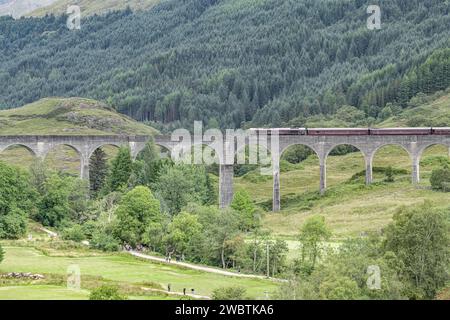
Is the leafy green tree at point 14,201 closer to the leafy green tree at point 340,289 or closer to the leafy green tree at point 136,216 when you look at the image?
the leafy green tree at point 136,216

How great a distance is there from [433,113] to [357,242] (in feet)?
352

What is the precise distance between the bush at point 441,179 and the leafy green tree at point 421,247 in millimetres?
44433

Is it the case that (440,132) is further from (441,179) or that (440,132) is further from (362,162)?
(362,162)

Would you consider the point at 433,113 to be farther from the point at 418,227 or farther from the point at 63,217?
the point at 418,227

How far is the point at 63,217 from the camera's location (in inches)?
4122

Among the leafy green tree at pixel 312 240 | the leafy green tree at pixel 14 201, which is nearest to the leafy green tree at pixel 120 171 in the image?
the leafy green tree at pixel 14 201

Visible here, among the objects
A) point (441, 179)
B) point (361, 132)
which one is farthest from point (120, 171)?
point (441, 179)

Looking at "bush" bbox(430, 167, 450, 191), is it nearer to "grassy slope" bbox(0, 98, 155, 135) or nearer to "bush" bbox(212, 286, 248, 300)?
"bush" bbox(212, 286, 248, 300)

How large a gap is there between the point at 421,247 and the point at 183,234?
1050 inches

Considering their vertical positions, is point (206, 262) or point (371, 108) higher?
point (371, 108)

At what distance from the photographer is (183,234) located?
8056cm

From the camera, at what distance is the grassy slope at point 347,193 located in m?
96.9

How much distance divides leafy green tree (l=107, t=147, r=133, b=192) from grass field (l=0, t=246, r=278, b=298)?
3643 centimetres
